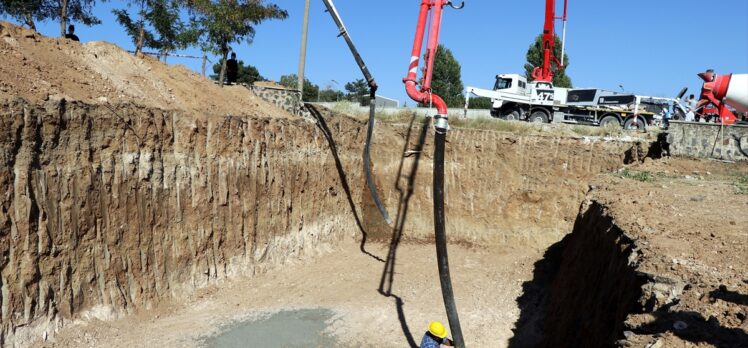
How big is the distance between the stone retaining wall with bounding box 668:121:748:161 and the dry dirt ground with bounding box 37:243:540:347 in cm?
462

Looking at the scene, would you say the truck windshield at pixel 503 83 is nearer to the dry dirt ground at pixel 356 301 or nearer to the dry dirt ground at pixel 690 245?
the dry dirt ground at pixel 356 301

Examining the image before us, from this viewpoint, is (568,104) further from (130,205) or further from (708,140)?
(130,205)

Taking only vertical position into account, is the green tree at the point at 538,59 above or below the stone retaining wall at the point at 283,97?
above

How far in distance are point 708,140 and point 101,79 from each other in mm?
14304

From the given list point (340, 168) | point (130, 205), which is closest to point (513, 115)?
point (340, 168)

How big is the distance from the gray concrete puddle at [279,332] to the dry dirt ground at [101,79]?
472cm

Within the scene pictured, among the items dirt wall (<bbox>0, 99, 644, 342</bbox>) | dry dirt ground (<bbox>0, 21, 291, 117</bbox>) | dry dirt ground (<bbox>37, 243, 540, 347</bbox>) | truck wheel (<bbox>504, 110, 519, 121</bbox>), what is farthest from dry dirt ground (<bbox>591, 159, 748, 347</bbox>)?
truck wheel (<bbox>504, 110, 519, 121</bbox>)

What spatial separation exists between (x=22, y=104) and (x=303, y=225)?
778 cm

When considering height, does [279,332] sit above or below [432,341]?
below

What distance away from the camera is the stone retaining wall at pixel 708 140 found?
13.1 metres

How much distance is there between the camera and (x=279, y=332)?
10875mm

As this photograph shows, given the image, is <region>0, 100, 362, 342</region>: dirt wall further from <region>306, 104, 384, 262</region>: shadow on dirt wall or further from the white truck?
the white truck

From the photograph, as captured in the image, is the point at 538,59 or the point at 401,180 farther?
the point at 538,59

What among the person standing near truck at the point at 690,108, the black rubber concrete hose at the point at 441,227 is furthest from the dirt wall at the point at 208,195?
the black rubber concrete hose at the point at 441,227
